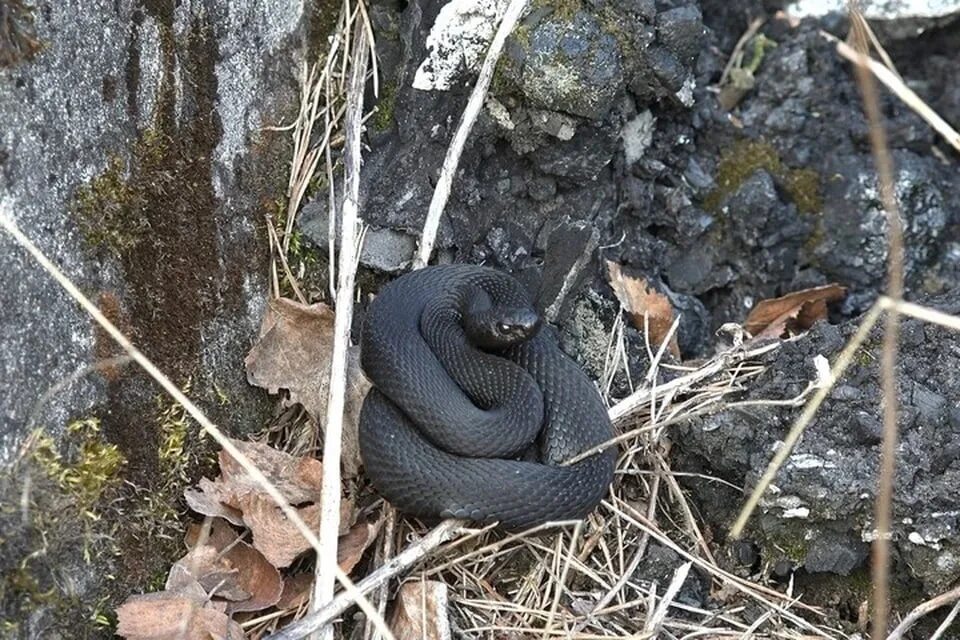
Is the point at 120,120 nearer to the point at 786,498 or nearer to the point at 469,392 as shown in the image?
the point at 469,392

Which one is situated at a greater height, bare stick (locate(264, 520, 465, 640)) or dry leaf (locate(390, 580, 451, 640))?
bare stick (locate(264, 520, 465, 640))

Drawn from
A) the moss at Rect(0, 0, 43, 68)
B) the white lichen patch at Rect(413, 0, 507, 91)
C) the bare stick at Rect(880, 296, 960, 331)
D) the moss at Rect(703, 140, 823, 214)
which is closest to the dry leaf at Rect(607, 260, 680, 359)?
the moss at Rect(703, 140, 823, 214)

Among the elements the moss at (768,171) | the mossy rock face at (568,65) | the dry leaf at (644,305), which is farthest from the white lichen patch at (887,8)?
the dry leaf at (644,305)

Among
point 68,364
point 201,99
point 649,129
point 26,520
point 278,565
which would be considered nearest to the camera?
point 26,520

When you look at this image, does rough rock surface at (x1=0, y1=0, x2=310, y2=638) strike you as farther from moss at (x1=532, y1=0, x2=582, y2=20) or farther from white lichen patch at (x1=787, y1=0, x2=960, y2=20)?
white lichen patch at (x1=787, y1=0, x2=960, y2=20)

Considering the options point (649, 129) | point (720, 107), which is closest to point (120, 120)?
point (649, 129)

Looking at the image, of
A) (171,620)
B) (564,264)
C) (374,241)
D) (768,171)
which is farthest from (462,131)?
(171,620)

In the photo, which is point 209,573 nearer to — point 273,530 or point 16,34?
point 273,530
